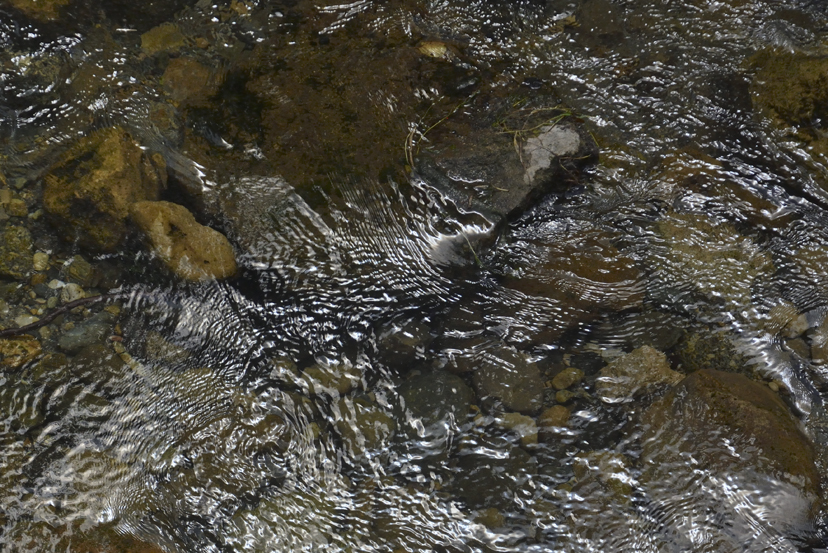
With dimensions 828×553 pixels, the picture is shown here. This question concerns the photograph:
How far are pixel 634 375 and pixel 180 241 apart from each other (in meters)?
2.60

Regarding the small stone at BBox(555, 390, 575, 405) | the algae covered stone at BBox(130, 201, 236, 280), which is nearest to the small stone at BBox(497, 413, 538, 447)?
the small stone at BBox(555, 390, 575, 405)

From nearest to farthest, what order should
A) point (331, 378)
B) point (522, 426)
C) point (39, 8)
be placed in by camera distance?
point (522, 426) → point (331, 378) → point (39, 8)

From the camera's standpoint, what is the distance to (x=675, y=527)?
255 centimetres

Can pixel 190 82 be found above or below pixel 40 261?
above

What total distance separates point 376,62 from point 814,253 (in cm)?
283

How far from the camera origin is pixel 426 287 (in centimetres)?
308

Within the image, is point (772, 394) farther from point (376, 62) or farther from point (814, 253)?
point (376, 62)

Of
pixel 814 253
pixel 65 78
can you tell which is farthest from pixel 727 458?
pixel 65 78

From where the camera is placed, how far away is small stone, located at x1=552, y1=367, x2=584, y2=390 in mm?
2902

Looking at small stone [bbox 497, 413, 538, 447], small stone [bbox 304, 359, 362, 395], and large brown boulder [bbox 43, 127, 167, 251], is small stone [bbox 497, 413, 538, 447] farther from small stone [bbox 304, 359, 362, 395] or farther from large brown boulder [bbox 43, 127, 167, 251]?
large brown boulder [bbox 43, 127, 167, 251]

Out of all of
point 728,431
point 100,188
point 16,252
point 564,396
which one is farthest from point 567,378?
point 16,252

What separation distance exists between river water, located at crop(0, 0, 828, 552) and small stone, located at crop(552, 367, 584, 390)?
0.9 inches

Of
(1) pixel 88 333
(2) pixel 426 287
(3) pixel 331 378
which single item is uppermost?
(1) pixel 88 333

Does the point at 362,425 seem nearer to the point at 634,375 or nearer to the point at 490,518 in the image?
the point at 490,518
